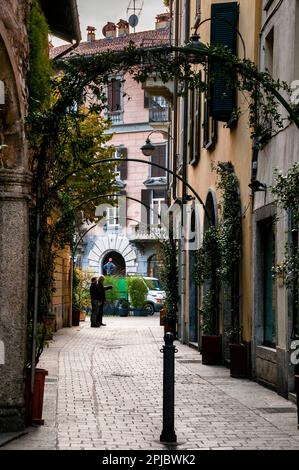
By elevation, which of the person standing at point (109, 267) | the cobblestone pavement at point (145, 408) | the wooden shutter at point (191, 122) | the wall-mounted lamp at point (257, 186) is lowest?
the cobblestone pavement at point (145, 408)

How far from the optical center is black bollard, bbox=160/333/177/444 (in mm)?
8258

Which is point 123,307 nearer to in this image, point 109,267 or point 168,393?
point 109,267

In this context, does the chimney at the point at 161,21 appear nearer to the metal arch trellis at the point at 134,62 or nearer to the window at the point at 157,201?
the window at the point at 157,201

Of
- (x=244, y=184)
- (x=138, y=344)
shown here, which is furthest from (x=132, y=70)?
(x=138, y=344)

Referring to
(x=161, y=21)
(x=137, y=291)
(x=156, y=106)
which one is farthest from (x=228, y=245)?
(x=161, y=21)

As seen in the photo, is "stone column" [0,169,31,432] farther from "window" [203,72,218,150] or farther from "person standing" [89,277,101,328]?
"person standing" [89,277,101,328]

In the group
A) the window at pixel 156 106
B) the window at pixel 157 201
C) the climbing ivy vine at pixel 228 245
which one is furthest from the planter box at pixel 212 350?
the window at pixel 157 201

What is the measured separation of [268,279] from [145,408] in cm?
395

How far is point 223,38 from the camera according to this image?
1614cm

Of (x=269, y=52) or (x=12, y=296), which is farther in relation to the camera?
(x=269, y=52)

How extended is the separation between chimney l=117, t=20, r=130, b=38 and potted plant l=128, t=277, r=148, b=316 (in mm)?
19553

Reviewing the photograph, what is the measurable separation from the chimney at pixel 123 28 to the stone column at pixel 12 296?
4671cm

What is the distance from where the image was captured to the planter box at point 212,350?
16.6 meters
